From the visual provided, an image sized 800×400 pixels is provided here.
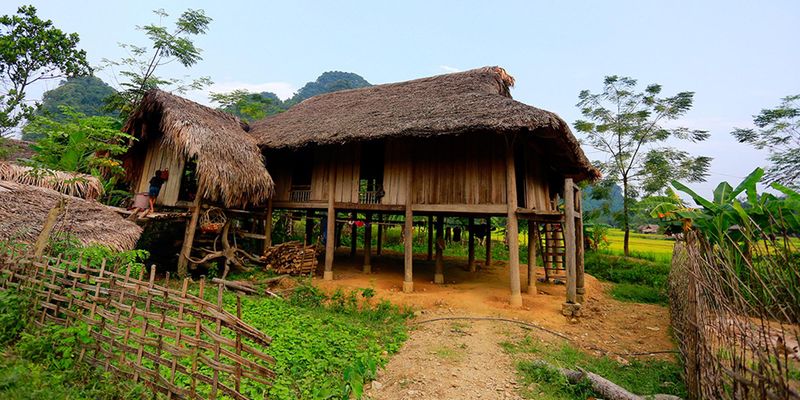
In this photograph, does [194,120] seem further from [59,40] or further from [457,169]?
[59,40]

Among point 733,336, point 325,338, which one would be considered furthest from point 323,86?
point 733,336

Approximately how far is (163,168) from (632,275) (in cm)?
1530

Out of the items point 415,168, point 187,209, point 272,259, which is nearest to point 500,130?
point 415,168

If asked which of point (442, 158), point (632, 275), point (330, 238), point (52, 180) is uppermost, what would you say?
point (442, 158)

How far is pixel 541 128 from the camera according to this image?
6.87m

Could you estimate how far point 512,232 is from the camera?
23.5ft

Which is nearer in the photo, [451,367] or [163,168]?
[451,367]

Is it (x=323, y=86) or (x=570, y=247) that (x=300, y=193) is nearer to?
(x=570, y=247)

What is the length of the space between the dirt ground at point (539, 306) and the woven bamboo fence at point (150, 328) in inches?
162

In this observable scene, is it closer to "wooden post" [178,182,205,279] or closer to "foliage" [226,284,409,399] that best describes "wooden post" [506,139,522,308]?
"foliage" [226,284,409,399]

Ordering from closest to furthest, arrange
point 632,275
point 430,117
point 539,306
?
point 539,306 → point 430,117 → point 632,275

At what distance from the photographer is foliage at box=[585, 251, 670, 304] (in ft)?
32.0

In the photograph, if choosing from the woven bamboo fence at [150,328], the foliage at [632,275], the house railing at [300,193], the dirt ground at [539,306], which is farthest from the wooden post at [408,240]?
the foliage at [632,275]

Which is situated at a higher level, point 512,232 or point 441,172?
point 441,172
